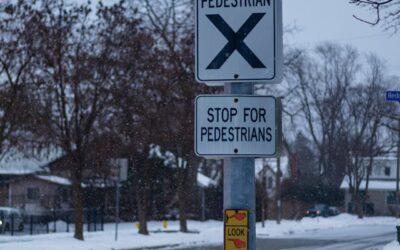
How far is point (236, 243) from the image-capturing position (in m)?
4.43

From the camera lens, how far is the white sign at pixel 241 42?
4645 mm

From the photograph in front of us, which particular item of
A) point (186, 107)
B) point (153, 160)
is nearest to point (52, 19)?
point (186, 107)

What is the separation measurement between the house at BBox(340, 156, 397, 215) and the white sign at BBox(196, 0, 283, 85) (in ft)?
264

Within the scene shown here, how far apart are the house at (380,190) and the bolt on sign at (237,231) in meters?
80.8

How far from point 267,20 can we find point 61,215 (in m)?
43.7

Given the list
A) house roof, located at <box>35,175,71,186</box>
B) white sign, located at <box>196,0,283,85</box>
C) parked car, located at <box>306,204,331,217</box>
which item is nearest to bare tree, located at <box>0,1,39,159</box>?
white sign, located at <box>196,0,283,85</box>

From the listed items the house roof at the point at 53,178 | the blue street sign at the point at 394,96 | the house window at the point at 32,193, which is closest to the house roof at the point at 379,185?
the house roof at the point at 53,178

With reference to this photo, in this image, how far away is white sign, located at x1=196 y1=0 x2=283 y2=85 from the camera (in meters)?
4.64

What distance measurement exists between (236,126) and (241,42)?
19.5 inches

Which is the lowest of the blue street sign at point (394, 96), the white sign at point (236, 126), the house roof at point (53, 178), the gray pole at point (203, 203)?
the gray pole at point (203, 203)

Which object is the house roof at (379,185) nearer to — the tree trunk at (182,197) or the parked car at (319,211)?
the parked car at (319,211)

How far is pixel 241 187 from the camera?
449 centimetres

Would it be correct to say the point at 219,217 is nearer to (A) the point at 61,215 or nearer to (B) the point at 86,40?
(A) the point at 61,215

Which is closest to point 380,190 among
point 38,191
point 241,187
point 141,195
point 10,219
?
point 38,191
